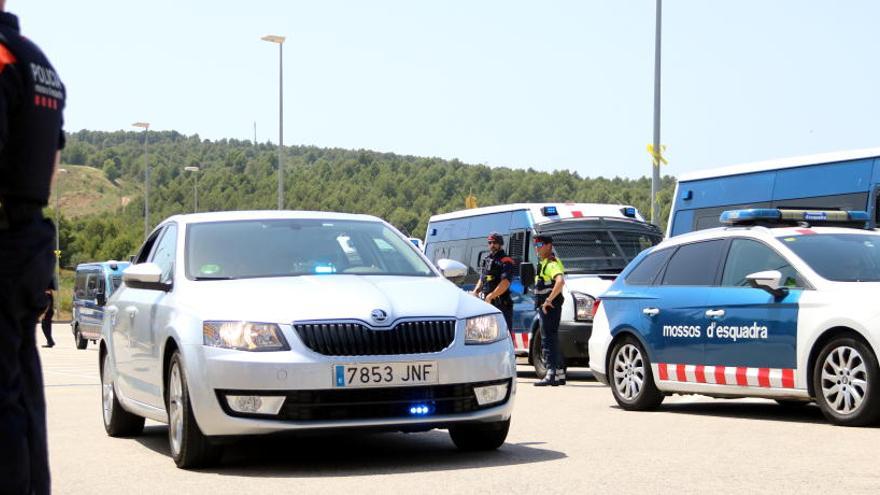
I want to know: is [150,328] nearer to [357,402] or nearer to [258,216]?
[258,216]

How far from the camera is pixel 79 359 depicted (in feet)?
98.3

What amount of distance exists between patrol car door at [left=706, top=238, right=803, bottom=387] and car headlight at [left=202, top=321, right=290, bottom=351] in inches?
184

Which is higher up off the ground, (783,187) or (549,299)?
(783,187)

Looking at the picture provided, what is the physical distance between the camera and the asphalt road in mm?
Result: 7996

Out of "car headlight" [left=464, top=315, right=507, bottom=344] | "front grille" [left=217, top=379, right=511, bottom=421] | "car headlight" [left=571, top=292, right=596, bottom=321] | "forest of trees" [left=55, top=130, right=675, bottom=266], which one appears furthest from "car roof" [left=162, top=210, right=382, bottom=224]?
"forest of trees" [left=55, top=130, right=675, bottom=266]

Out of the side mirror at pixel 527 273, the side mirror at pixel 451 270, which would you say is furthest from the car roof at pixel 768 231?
the side mirror at pixel 527 273

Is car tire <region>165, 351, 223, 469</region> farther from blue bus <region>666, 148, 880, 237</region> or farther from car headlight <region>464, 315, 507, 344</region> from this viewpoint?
blue bus <region>666, 148, 880, 237</region>

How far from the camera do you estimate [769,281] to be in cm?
1168

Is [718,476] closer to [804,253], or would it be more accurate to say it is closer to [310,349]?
[310,349]

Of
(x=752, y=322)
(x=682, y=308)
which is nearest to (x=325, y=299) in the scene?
(x=752, y=322)

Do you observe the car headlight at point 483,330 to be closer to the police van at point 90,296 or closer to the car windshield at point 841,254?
the car windshield at point 841,254

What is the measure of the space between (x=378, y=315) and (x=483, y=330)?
31.2 inches

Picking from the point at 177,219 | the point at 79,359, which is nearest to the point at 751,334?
the point at 177,219

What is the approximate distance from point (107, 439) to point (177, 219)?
6.01ft
